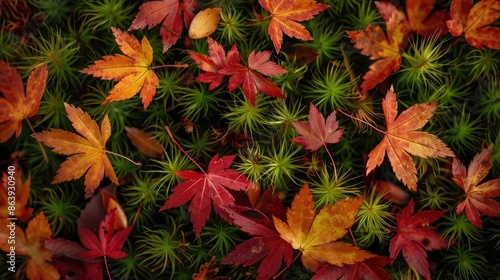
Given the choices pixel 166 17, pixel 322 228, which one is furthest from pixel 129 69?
pixel 322 228

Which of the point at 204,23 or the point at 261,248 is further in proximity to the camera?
the point at 204,23

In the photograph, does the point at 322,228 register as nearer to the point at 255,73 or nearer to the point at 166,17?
the point at 255,73

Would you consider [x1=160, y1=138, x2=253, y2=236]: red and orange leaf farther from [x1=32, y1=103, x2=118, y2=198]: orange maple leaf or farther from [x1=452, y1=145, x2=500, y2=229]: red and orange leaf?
[x1=452, y1=145, x2=500, y2=229]: red and orange leaf

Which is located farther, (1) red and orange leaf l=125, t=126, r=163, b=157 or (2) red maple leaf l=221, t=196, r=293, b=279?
(1) red and orange leaf l=125, t=126, r=163, b=157

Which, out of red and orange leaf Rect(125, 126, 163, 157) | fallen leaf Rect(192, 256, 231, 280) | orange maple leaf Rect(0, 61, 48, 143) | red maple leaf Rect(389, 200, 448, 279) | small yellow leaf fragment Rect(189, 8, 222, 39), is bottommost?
fallen leaf Rect(192, 256, 231, 280)

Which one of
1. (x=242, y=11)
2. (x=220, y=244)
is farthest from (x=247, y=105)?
(x=220, y=244)

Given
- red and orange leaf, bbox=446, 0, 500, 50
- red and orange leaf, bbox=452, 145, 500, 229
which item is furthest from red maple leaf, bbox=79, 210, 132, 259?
red and orange leaf, bbox=446, 0, 500, 50

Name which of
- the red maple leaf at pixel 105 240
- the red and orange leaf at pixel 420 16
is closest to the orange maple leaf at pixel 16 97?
the red maple leaf at pixel 105 240

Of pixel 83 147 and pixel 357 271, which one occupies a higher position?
pixel 83 147
